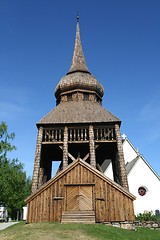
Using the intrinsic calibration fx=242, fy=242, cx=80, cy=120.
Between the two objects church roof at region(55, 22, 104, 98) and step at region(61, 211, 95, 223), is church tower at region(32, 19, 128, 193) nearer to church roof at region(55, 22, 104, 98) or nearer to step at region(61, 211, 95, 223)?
church roof at region(55, 22, 104, 98)

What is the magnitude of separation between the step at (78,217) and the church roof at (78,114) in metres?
8.41

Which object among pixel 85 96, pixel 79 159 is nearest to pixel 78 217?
pixel 79 159

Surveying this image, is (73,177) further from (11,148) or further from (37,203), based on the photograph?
(11,148)

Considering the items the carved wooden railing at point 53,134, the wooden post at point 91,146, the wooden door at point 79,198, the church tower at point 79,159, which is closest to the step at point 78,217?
the church tower at point 79,159

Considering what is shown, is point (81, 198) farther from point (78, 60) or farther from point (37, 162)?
point (78, 60)

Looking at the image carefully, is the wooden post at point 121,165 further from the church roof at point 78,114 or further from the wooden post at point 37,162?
the wooden post at point 37,162

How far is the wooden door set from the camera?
16344 millimetres

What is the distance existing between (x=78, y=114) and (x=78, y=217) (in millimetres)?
10007

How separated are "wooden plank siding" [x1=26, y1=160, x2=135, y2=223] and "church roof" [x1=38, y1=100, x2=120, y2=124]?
6.00 metres

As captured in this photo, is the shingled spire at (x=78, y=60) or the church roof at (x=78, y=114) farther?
the shingled spire at (x=78, y=60)

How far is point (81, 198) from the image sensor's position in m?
Result: 16.6

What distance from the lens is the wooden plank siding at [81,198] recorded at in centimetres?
1609

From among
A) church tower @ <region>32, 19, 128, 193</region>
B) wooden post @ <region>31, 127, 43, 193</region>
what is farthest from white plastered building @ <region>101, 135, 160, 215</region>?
wooden post @ <region>31, 127, 43, 193</region>

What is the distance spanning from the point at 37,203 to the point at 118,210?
5.48m
